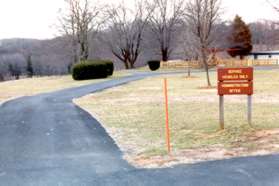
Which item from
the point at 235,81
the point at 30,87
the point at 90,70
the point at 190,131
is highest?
the point at 235,81

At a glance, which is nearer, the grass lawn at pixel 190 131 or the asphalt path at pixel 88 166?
the asphalt path at pixel 88 166

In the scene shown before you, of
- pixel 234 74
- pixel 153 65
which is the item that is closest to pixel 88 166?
pixel 234 74

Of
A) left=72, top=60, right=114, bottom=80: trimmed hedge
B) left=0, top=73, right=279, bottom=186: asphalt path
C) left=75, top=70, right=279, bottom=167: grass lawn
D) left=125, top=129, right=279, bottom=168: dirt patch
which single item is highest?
left=72, top=60, right=114, bottom=80: trimmed hedge

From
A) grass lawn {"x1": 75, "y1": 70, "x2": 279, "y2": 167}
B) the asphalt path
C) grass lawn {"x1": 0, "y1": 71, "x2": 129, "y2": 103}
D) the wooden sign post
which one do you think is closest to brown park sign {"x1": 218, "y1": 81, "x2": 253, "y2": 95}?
the wooden sign post

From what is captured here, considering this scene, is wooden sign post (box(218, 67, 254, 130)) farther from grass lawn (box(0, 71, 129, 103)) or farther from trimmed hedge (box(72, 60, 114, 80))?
trimmed hedge (box(72, 60, 114, 80))

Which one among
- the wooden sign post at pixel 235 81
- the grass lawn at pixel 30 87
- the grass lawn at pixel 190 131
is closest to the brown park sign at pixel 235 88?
the wooden sign post at pixel 235 81

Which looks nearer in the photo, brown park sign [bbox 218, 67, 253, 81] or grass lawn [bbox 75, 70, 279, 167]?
grass lawn [bbox 75, 70, 279, 167]

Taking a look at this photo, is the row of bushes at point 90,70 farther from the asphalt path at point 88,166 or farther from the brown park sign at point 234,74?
the brown park sign at point 234,74

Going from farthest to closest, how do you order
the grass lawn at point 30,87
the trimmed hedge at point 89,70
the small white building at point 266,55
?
the small white building at point 266,55 → the trimmed hedge at point 89,70 → the grass lawn at point 30,87

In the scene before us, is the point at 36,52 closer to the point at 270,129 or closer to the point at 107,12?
the point at 107,12

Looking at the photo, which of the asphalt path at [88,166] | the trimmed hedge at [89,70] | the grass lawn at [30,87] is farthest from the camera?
the trimmed hedge at [89,70]

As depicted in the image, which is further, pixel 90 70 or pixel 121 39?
pixel 121 39

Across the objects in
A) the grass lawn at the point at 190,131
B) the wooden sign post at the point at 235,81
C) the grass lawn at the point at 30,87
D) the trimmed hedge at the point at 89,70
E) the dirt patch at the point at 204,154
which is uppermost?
the wooden sign post at the point at 235,81

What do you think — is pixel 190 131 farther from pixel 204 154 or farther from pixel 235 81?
pixel 204 154
